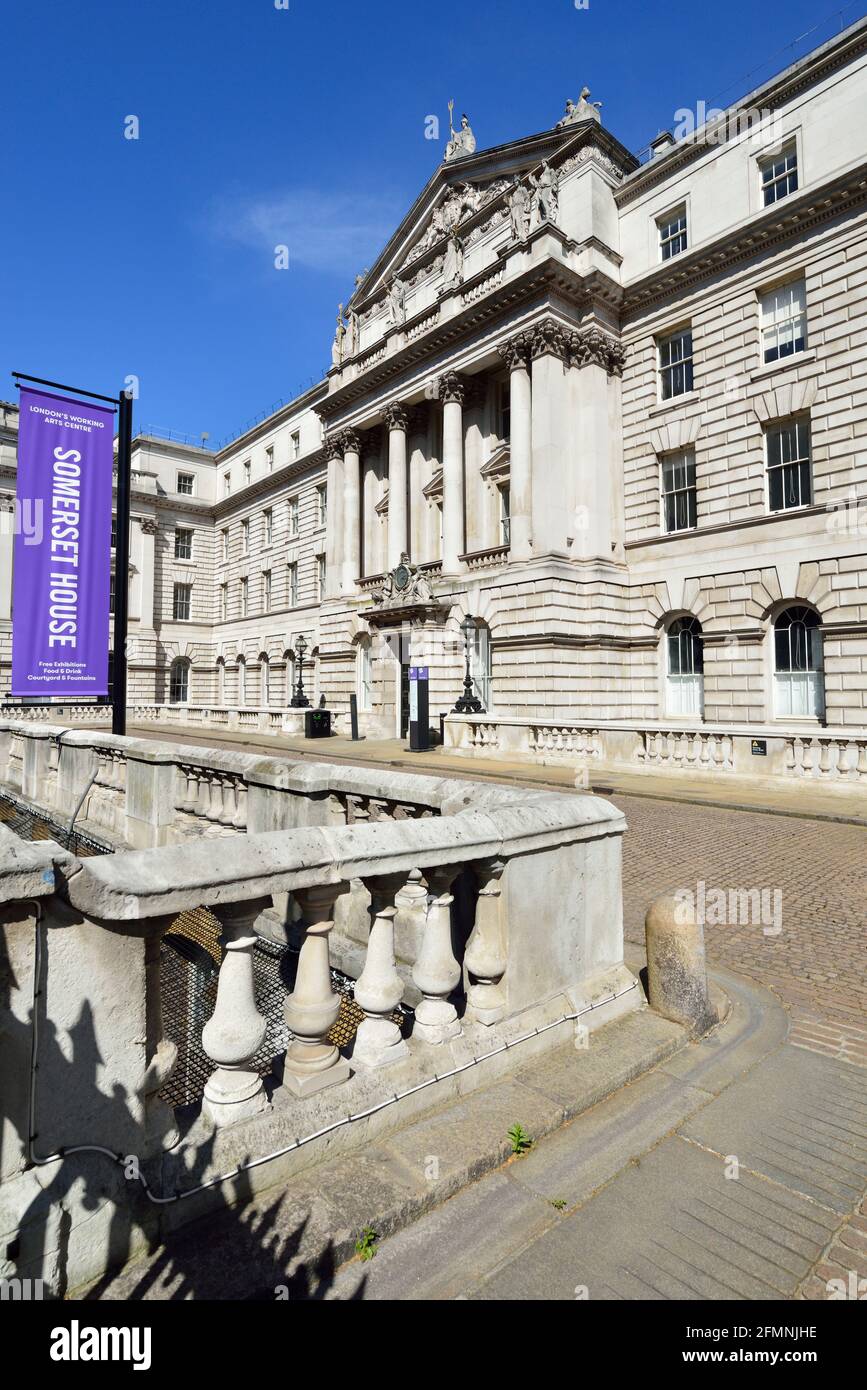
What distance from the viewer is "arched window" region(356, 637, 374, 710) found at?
3175 cm

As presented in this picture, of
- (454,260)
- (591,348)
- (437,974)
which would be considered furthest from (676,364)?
(437,974)

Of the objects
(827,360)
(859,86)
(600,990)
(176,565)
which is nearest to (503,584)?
(827,360)

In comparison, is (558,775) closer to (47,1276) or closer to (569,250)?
(47,1276)

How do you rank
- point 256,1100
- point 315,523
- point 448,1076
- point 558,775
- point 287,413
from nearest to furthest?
point 256,1100
point 448,1076
point 558,775
point 315,523
point 287,413

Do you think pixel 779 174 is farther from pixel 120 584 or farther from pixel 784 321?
pixel 120 584

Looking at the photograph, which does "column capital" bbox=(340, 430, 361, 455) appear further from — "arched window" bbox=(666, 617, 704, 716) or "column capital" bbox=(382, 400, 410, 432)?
"arched window" bbox=(666, 617, 704, 716)

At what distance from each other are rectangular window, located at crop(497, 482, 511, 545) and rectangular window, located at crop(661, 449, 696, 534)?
617 cm

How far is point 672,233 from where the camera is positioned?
25.3 m

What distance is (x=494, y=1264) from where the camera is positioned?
2436 mm

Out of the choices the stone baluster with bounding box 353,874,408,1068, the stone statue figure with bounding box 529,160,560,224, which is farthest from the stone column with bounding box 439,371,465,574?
the stone baluster with bounding box 353,874,408,1068

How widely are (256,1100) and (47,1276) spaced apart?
829 millimetres

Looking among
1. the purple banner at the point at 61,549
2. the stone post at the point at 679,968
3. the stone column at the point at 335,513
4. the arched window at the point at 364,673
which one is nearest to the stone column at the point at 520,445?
the arched window at the point at 364,673

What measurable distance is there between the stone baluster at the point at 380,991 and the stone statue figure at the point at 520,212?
93.4ft

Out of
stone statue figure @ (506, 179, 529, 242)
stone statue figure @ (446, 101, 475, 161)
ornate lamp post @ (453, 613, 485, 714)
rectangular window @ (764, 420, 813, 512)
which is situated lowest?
ornate lamp post @ (453, 613, 485, 714)
